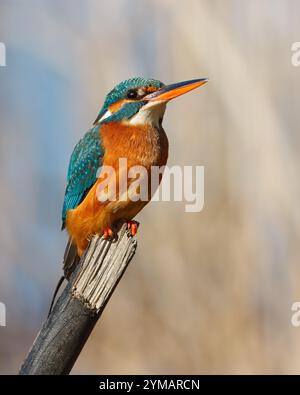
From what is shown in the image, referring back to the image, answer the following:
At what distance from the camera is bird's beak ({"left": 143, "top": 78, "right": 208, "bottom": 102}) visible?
3.27m

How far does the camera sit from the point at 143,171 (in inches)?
130

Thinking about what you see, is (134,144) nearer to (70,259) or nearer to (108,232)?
(108,232)

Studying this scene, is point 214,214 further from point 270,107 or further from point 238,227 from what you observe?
point 270,107

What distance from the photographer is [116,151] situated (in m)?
3.42

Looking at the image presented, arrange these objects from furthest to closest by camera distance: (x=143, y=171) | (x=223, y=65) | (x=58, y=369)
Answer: (x=223, y=65) < (x=143, y=171) < (x=58, y=369)

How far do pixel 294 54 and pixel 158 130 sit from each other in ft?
3.76

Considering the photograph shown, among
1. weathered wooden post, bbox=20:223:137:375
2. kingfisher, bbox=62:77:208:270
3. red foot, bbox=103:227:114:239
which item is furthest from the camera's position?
kingfisher, bbox=62:77:208:270

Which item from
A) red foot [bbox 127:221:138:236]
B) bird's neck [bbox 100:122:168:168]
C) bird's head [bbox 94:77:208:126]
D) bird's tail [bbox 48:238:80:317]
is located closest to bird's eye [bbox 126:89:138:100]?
bird's head [bbox 94:77:208:126]

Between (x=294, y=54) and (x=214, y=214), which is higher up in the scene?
(x=294, y=54)

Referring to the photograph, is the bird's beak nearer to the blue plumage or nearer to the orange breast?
the blue plumage


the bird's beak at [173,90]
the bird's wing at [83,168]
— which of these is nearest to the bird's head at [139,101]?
the bird's beak at [173,90]

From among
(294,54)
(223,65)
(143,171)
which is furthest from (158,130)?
(294,54)

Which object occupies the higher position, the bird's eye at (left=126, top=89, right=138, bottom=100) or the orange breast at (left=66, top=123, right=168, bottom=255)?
the bird's eye at (left=126, top=89, right=138, bottom=100)

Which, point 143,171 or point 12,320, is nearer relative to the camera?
point 143,171
